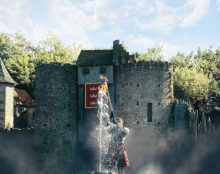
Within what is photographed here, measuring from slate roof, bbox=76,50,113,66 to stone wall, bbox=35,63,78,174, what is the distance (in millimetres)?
1117

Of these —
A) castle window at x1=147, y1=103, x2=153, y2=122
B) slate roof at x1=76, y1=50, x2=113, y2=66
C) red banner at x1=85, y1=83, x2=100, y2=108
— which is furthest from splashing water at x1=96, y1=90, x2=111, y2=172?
slate roof at x1=76, y1=50, x2=113, y2=66

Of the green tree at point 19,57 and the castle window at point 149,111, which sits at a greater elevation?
the green tree at point 19,57

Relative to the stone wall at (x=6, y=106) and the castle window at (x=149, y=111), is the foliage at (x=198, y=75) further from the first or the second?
the stone wall at (x=6, y=106)

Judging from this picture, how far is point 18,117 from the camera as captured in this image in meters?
69.7

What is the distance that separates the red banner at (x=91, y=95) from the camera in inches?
2024

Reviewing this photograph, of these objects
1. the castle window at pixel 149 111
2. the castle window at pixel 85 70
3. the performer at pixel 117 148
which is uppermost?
the castle window at pixel 85 70

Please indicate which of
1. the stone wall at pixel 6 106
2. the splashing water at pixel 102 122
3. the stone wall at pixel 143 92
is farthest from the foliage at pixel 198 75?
the stone wall at pixel 6 106

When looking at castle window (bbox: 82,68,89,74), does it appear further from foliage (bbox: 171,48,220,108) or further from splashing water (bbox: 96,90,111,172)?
foliage (bbox: 171,48,220,108)

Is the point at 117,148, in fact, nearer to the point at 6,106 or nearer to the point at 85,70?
the point at 85,70

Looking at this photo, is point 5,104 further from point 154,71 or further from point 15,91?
point 154,71

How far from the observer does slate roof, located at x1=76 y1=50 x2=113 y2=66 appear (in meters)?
Answer: 52.4

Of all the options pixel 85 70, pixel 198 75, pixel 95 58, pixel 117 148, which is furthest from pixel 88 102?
pixel 198 75

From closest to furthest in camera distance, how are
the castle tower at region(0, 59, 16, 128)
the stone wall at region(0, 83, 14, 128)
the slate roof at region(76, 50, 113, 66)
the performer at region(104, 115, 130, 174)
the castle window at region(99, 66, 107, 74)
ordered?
the performer at region(104, 115, 130, 174) < the castle window at region(99, 66, 107, 74) < the slate roof at region(76, 50, 113, 66) < the stone wall at region(0, 83, 14, 128) < the castle tower at region(0, 59, 16, 128)

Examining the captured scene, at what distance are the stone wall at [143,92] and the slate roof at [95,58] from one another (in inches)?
75.4
